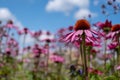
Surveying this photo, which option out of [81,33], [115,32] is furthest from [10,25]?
[81,33]

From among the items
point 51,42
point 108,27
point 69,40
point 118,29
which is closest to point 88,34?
point 69,40

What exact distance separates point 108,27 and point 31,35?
4.68 m

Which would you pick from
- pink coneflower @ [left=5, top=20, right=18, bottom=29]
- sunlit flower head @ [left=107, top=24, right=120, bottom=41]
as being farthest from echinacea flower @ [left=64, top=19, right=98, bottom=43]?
pink coneflower @ [left=5, top=20, right=18, bottom=29]

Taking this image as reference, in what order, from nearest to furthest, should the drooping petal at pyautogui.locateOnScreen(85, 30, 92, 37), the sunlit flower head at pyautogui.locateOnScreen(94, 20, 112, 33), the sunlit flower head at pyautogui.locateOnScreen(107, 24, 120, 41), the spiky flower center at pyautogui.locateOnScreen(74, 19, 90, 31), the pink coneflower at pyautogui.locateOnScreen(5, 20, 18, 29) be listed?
the drooping petal at pyautogui.locateOnScreen(85, 30, 92, 37) → the spiky flower center at pyautogui.locateOnScreen(74, 19, 90, 31) → the sunlit flower head at pyautogui.locateOnScreen(107, 24, 120, 41) → the sunlit flower head at pyautogui.locateOnScreen(94, 20, 112, 33) → the pink coneflower at pyautogui.locateOnScreen(5, 20, 18, 29)

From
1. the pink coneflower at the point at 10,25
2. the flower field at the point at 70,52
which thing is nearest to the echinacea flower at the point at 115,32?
the flower field at the point at 70,52

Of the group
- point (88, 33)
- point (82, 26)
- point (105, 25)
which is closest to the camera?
point (88, 33)

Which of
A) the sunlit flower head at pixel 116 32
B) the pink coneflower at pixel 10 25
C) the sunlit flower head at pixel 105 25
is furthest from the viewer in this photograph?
the pink coneflower at pixel 10 25

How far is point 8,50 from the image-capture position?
750 cm

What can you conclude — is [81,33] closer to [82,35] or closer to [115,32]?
[82,35]

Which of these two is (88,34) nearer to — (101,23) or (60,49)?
(101,23)

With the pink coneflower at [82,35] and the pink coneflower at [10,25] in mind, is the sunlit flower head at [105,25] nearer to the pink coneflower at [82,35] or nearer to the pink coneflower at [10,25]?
the pink coneflower at [82,35]

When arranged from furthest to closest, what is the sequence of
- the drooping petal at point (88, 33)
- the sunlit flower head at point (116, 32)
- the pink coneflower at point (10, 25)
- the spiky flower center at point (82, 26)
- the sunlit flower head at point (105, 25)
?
the pink coneflower at point (10, 25), the sunlit flower head at point (105, 25), the sunlit flower head at point (116, 32), the spiky flower center at point (82, 26), the drooping petal at point (88, 33)

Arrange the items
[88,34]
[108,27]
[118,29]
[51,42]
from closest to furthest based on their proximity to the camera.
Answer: [88,34]
[118,29]
[108,27]
[51,42]

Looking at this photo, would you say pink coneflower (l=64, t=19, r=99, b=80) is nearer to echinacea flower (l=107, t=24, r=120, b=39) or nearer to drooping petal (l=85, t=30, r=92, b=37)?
drooping petal (l=85, t=30, r=92, b=37)
